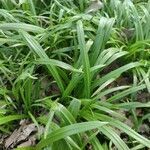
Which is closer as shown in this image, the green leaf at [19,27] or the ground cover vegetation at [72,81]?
the ground cover vegetation at [72,81]

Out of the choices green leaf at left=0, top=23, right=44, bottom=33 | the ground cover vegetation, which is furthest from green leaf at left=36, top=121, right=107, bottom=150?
green leaf at left=0, top=23, right=44, bottom=33

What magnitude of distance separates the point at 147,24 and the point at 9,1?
119 cm

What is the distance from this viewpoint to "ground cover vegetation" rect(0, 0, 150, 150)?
7.58ft

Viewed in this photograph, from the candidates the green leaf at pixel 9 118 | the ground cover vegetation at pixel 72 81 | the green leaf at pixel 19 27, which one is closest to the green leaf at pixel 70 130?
the ground cover vegetation at pixel 72 81

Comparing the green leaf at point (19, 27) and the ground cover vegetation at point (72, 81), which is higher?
the green leaf at point (19, 27)

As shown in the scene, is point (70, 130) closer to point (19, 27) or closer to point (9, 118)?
point (9, 118)

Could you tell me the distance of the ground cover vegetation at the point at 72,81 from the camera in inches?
91.0

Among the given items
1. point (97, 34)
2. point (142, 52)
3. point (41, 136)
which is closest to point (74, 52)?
point (97, 34)

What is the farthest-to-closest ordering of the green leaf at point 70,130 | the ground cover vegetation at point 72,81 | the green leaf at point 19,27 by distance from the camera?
→ the green leaf at point 19,27 → the ground cover vegetation at point 72,81 → the green leaf at point 70,130

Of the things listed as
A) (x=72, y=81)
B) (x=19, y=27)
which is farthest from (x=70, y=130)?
(x=19, y=27)

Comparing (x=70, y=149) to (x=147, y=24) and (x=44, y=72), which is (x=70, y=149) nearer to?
(x=44, y=72)

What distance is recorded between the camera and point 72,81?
99.3 inches

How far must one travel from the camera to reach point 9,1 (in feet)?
11.0

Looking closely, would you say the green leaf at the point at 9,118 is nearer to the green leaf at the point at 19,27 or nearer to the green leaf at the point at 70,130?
the green leaf at the point at 70,130
